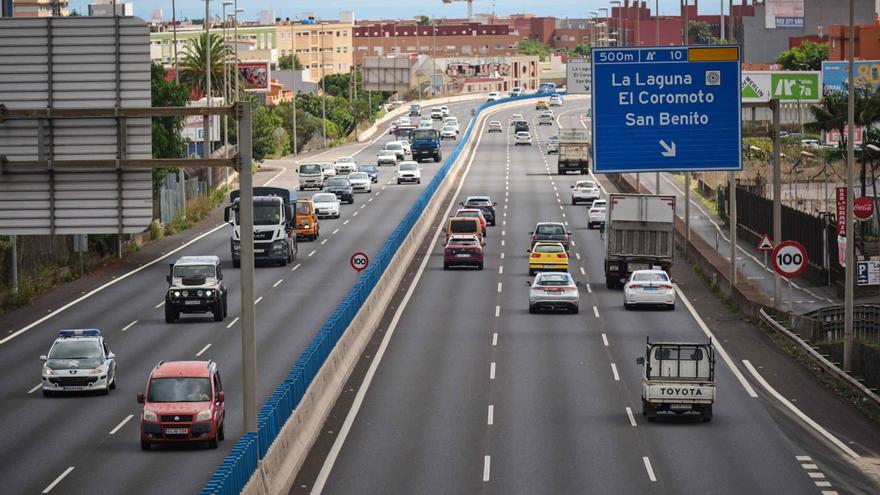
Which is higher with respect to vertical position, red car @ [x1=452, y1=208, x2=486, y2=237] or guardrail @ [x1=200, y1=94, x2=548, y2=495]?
red car @ [x1=452, y1=208, x2=486, y2=237]

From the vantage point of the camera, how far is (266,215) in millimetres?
65000

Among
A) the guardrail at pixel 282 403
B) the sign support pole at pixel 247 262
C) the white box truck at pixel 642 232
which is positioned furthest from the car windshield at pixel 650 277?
the sign support pole at pixel 247 262

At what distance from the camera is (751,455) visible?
32.2 metres

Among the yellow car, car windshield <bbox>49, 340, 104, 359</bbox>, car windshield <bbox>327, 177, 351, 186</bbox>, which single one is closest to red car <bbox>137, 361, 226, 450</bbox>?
car windshield <bbox>49, 340, 104, 359</bbox>

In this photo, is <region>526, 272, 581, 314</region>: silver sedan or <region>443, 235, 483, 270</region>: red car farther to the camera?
<region>443, 235, 483, 270</region>: red car

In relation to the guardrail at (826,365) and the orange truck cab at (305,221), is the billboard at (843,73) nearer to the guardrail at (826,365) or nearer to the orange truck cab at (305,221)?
the orange truck cab at (305,221)

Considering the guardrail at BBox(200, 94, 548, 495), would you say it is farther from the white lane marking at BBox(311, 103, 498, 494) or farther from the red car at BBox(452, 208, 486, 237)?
the red car at BBox(452, 208, 486, 237)

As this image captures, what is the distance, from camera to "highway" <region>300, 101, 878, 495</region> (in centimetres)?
2995

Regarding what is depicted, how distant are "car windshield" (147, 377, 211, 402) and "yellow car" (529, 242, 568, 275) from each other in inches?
1265

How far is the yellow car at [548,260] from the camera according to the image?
64250mm

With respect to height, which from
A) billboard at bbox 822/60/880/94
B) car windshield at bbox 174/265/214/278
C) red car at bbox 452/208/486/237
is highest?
billboard at bbox 822/60/880/94

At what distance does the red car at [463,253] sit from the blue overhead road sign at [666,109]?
80.2 feet

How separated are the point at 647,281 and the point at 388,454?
79.9ft

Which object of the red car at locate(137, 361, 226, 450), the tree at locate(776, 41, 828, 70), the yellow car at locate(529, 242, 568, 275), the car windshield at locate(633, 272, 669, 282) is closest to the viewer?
the red car at locate(137, 361, 226, 450)
